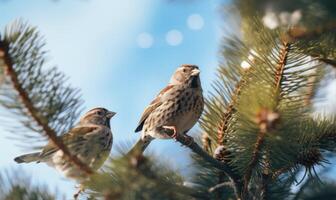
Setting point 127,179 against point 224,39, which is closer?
point 127,179

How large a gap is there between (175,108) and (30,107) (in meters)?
2.97

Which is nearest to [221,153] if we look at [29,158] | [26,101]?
[26,101]

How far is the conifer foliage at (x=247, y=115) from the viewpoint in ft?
7.52

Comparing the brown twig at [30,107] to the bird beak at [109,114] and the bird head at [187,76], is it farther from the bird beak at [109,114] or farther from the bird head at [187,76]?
the bird beak at [109,114]

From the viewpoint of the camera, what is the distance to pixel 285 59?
299 centimetres

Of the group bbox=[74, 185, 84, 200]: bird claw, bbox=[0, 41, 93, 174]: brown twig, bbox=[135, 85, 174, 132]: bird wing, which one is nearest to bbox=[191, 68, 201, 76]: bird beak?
bbox=[135, 85, 174, 132]: bird wing

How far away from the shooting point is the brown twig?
2.45m

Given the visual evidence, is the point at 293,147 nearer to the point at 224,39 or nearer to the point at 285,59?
the point at 285,59

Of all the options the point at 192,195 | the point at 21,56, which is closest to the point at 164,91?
the point at 192,195

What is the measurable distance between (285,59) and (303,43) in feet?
0.38

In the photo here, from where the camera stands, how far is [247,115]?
234 centimetres

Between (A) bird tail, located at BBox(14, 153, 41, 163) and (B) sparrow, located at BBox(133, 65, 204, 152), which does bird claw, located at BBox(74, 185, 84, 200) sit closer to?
(A) bird tail, located at BBox(14, 153, 41, 163)

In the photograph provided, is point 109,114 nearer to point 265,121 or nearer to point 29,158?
point 29,158

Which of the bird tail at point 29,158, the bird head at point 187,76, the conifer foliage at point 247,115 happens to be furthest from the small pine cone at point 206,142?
the bird head at point 187,76
